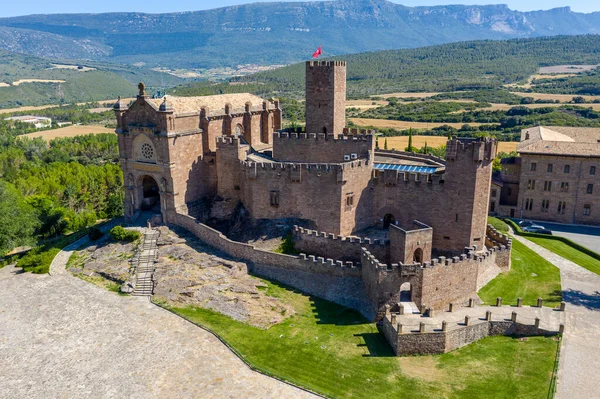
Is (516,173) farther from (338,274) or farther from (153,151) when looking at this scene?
(153,151)

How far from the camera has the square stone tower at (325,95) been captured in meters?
45.0

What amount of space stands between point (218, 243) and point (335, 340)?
14855mm

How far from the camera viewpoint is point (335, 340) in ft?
105

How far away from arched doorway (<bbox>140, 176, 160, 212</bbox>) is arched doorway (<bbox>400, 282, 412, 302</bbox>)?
25.2 m

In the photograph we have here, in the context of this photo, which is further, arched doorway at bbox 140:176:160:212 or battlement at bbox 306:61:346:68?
arched doorway at bbox 140:176:160:212

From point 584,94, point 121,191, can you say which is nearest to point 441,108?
point 584,94

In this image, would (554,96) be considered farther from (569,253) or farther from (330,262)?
(330,262)

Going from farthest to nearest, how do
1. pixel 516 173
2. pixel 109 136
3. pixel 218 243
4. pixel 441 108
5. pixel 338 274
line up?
pixel 441 108
pixel 109 136
pixel 516 173
pixel 218 243
pixel 338 274

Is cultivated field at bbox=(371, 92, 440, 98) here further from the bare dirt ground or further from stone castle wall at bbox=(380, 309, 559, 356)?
stone castle wall at bbox=(380, 309, 559, 356)

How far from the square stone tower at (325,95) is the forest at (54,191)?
2835 centimetres

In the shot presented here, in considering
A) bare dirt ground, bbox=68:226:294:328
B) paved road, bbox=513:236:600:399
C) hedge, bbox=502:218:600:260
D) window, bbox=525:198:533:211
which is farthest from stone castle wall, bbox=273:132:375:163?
window, bbox=525:198:533:211

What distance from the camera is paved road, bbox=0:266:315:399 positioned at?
27.4 m

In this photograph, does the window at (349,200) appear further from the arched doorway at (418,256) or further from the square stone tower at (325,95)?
the square stone tower at (325,95)

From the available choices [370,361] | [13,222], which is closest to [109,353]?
[370,361]
